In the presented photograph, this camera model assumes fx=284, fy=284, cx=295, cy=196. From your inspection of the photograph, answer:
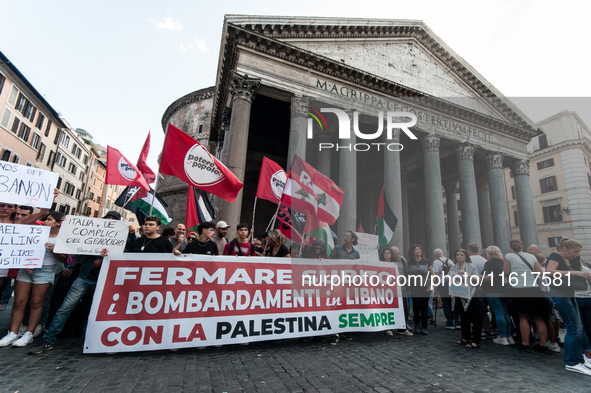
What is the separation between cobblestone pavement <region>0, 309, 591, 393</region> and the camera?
116 inches

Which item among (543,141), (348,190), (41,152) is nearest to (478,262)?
(348,190)

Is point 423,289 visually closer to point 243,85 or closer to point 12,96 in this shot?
point 243,85

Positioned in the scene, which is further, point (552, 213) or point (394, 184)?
point (552, 213)

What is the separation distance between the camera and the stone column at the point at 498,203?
1706cm

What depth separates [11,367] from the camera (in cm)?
321

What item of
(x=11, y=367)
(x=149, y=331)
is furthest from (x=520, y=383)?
(x=11, y=367)

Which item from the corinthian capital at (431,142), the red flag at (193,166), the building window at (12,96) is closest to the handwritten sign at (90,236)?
the red flag at (193,166)

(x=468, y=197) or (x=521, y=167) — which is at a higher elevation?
(x=521, y=167)

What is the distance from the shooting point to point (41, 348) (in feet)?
12.2

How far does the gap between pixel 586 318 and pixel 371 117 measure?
502 inches

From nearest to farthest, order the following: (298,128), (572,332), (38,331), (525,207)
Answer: (572,332)
(38,331)
(298,128)
(525,207)

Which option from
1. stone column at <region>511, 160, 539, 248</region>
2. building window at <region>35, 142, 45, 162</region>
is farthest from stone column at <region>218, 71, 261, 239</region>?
building window at <region>35, 142, 45, 162</region>

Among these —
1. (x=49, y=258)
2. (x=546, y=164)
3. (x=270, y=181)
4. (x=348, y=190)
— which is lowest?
(x=49, y=258)

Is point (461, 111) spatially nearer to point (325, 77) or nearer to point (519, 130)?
point (519, 130)
